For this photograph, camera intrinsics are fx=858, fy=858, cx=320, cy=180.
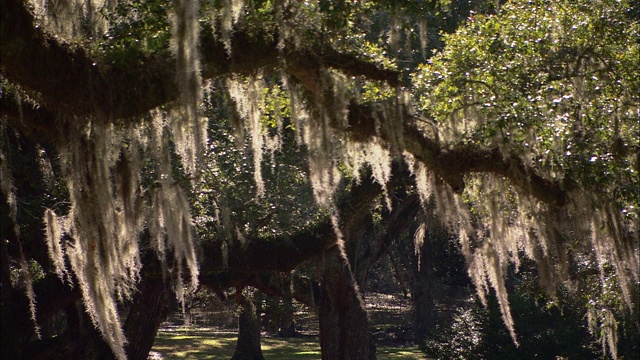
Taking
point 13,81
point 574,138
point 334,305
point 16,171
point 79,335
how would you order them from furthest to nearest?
point 334,305 → point 79,335 → point 16,171 → point 574,138 → point 13,81

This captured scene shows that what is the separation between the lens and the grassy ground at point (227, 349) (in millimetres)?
24219

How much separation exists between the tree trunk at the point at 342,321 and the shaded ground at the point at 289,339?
11.9ft

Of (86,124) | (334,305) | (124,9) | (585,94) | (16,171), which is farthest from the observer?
(334,305)

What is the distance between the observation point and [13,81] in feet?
20.0

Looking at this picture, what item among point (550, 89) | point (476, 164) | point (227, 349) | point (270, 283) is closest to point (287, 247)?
point (270, 283)

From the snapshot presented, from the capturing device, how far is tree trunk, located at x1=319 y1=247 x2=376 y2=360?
14.8 meters

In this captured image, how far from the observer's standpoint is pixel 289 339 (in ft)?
104

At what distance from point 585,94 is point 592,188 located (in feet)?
4.45

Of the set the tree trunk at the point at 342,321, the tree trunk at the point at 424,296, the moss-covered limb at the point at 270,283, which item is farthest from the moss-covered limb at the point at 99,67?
the tree trunk at the point at 424,296

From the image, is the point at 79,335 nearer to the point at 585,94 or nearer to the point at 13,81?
the point at 13,81

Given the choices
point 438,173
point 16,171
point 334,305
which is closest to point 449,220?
point 438,173

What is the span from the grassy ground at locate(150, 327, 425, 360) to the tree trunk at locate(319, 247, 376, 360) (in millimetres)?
8277

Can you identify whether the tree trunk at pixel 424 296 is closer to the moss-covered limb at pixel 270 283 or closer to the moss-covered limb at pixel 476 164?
the moss-covered limb at pixel 270 283

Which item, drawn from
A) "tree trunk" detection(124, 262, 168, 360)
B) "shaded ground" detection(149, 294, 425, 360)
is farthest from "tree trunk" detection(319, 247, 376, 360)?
"shaded ground" detection(149, 294, 425, 360)
